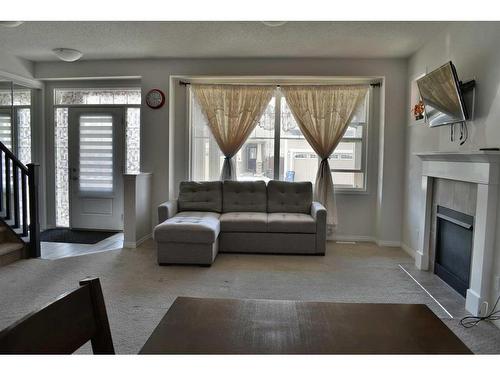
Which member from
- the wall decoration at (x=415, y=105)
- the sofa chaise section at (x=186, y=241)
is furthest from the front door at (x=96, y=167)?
the wall decoration at (x=415, y=105)

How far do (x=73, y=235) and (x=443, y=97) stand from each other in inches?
195

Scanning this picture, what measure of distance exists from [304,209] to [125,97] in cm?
311

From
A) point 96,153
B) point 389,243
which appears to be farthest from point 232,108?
point 389,243

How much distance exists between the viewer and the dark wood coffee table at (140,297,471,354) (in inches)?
34.6

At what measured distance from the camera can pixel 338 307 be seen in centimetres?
113

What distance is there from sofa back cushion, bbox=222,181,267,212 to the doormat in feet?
6.15

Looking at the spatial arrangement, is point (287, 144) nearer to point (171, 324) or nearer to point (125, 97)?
point (125, 97)

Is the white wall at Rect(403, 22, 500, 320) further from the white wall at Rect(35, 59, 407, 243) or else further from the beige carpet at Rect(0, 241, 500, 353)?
the beige carpet at Rect(0, 241, 500, 353)

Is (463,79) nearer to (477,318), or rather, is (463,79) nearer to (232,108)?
(477,318)

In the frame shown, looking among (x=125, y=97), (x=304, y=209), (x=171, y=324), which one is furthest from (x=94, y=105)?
(x=171, y=324)

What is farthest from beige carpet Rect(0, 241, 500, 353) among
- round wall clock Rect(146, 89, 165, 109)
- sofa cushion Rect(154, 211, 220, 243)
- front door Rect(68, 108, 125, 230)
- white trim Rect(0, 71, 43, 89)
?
white trim Rect(0, 71, 43, 89)

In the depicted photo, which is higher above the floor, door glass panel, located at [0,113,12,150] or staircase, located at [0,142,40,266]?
door glass panel, located at [0,113,12,150]

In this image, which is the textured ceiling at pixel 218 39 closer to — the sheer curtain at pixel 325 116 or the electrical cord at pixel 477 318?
the sheer curtain at pixel 325 116

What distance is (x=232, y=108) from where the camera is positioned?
198 inches
